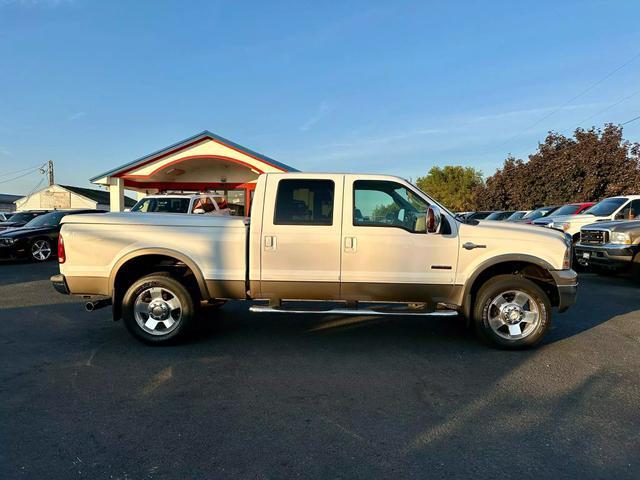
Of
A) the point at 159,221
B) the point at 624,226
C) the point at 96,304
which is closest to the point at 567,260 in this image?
the point at 159,221

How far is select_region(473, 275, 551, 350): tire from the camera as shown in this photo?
16.7 feet

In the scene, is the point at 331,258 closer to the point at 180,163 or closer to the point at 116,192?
the point at 180,163

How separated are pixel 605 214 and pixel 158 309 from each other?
1255 centimetres

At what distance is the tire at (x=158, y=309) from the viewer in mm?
5188

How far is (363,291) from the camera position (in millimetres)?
5211

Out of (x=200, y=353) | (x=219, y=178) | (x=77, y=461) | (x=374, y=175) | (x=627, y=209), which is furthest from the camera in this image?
(x=219, y=178)

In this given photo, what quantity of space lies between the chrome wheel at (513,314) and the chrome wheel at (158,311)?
12.2 feet

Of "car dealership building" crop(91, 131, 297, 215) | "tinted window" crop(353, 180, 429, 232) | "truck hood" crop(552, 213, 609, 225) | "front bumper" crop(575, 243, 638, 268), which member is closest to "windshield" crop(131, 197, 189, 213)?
"car dealership building" crop(91, 131, 297, 215)

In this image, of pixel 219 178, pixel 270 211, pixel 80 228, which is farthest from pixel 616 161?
pixel 80 228

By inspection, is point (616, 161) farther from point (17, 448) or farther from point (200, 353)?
point (17, 448)

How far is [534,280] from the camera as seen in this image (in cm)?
558

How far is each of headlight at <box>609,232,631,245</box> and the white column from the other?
18558 mm

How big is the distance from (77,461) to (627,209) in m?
14.0

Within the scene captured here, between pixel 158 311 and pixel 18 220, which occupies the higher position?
pixel 18 220
